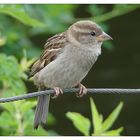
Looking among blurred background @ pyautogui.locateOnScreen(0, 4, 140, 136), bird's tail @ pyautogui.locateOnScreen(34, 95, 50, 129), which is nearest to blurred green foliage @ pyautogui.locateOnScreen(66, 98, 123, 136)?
bird's tail @ pyautogui.locateOnScreen(34, 95, 50, 129)

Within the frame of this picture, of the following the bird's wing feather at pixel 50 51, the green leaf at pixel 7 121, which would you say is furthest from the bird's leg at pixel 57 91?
the green leaf at pixel 7 121

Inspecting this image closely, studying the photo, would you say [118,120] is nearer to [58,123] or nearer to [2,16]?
[58,123]

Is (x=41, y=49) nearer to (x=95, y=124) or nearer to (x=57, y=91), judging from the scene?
(x=95, y=124)

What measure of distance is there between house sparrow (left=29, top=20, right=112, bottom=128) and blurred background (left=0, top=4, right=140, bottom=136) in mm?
161

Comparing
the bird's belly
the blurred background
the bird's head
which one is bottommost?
the blurred background

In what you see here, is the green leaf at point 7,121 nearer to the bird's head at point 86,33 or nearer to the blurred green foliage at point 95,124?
the blurred green foliage at point 95,124

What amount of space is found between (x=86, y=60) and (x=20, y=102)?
44 centimetres

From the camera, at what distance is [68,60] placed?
179 inches

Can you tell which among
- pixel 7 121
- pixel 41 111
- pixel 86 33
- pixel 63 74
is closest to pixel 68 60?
pixel 63 74

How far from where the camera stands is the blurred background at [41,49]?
482cm

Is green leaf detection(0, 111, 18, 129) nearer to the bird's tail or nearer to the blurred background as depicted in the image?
the blurred background

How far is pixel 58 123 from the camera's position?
7.47 m

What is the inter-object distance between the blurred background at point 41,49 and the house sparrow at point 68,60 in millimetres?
161

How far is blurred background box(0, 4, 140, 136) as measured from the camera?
4.82m
